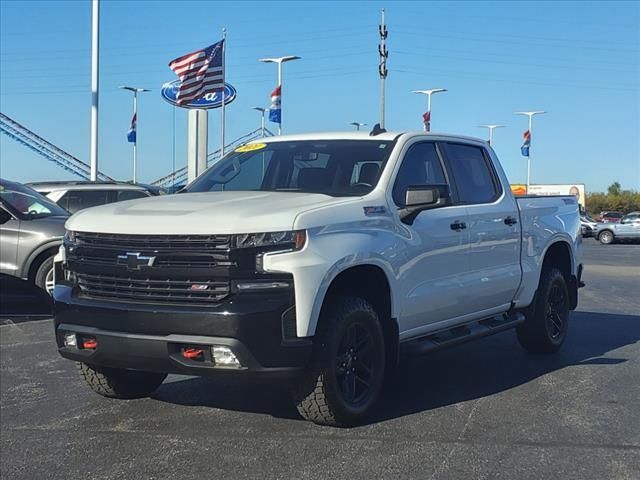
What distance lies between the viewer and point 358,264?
4.81 meters

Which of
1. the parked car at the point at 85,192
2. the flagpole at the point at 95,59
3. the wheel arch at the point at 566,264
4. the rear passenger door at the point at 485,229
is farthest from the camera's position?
the flagpole at the point at 95,59

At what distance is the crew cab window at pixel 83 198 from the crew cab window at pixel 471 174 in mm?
8571

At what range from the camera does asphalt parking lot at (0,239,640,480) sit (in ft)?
14.0

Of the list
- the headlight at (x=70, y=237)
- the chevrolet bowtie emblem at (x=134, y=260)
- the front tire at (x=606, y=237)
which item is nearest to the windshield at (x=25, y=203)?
the headlight at (x=70, y=237)

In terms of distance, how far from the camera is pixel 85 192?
13.7 meters

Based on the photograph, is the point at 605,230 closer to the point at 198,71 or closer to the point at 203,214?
the point at 198,71

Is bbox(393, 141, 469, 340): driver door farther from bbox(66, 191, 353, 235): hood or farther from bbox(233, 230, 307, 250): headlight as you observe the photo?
bbox(233, 230, 307, 250): headlight

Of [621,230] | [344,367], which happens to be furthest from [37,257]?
[621,230]

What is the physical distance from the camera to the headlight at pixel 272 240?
14.3ft

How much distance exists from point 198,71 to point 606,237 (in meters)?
22.5

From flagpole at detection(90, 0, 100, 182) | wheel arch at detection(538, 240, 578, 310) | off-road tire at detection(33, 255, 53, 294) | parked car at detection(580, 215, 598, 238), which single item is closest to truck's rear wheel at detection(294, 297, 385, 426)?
wheel arch at detection(538, 240, 578, 310)

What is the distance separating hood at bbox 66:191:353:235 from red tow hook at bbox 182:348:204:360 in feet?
2.19

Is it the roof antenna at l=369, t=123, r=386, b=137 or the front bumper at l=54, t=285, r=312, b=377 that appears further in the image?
the roof antenna at l=369, t=123, r=386, b=137

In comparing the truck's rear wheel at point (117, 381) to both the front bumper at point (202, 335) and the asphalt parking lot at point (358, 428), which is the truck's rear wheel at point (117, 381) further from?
the front bumper at point (202, 335)
